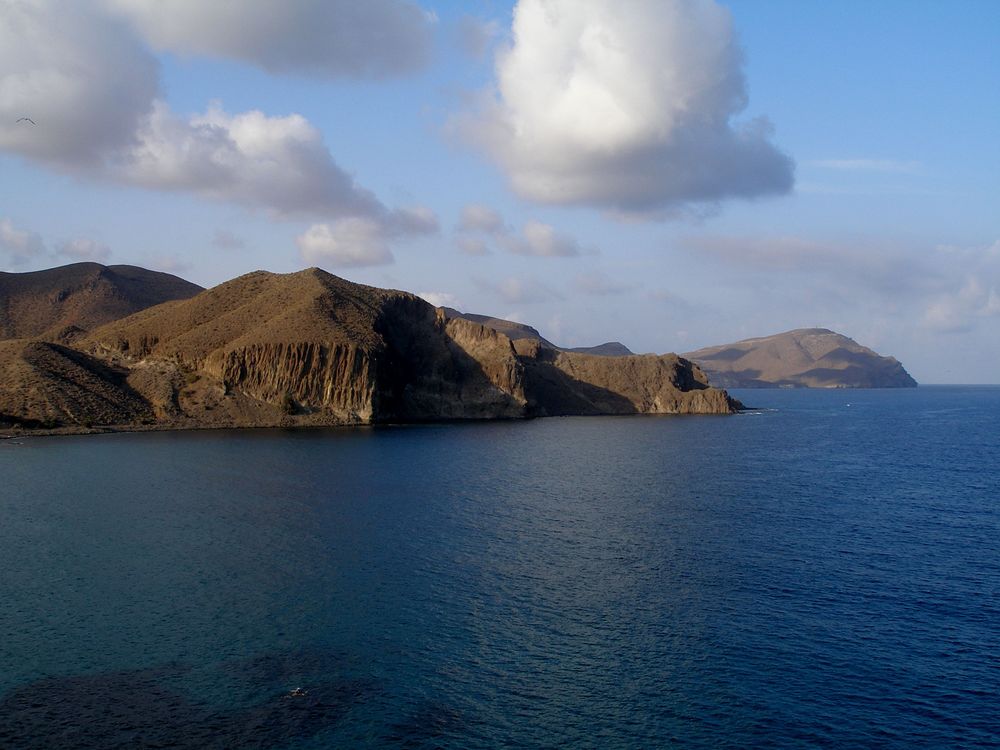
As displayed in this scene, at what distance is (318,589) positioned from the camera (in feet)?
126

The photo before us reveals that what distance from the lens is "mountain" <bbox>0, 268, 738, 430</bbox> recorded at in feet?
397

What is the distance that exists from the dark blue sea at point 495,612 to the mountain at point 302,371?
5262 centimetres

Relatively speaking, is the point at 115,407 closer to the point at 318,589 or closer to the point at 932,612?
the point at 318,589

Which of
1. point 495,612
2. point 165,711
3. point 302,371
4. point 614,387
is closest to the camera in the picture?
point 165,711

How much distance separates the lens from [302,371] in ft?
434

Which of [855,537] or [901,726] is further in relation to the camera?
[855,537]

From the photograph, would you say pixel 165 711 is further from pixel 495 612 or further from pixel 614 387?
pixel 614 387

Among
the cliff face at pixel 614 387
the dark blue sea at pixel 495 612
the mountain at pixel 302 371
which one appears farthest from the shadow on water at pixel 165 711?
the cliff face at pixel 614 387

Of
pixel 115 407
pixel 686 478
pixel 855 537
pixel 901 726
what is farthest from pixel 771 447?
pixel 115 407

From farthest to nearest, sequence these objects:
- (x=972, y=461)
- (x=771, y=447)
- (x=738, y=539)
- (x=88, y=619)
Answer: (x=771, y=447)
(x=972, y=461)
(x=738, y=539)
(x=88, y=619)

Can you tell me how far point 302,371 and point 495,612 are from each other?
103634mm

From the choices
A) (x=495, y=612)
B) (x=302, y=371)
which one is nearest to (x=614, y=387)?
(x=302, y=371)

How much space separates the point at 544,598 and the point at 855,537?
77.4 feet

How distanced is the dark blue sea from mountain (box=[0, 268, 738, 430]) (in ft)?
173
